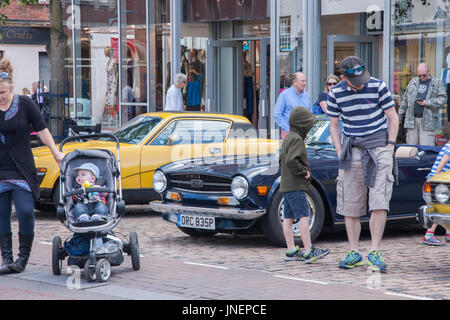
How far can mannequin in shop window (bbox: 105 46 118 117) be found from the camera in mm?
22781

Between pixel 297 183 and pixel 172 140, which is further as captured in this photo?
pixel 172 140

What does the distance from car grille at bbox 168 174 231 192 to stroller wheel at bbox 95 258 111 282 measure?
6.94ft

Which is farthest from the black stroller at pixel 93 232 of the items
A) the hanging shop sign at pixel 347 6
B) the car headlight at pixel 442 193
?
the hanging shop sign at pixel 347 6

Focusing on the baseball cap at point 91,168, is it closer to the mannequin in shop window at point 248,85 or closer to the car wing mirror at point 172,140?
the car wing mirror at point 172,140

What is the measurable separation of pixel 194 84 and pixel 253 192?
12.2 metres

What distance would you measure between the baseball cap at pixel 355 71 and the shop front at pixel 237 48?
7383 millimetres

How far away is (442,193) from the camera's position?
7.50 metres

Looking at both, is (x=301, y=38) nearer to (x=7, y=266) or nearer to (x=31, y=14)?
(x=7, y=266)

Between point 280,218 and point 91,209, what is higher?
point 91,209

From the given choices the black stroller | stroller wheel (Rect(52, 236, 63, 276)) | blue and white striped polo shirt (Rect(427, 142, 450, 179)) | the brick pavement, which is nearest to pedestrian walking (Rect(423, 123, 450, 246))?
blue and white striped polo shirt (Rect(427, 142, 450, 179))

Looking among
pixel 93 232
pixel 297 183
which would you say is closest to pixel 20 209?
pixel 93 232

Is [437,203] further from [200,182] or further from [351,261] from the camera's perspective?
[200,182]

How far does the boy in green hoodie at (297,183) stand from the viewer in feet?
26.8

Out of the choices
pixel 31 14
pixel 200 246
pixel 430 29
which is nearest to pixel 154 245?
pixel 200 246
